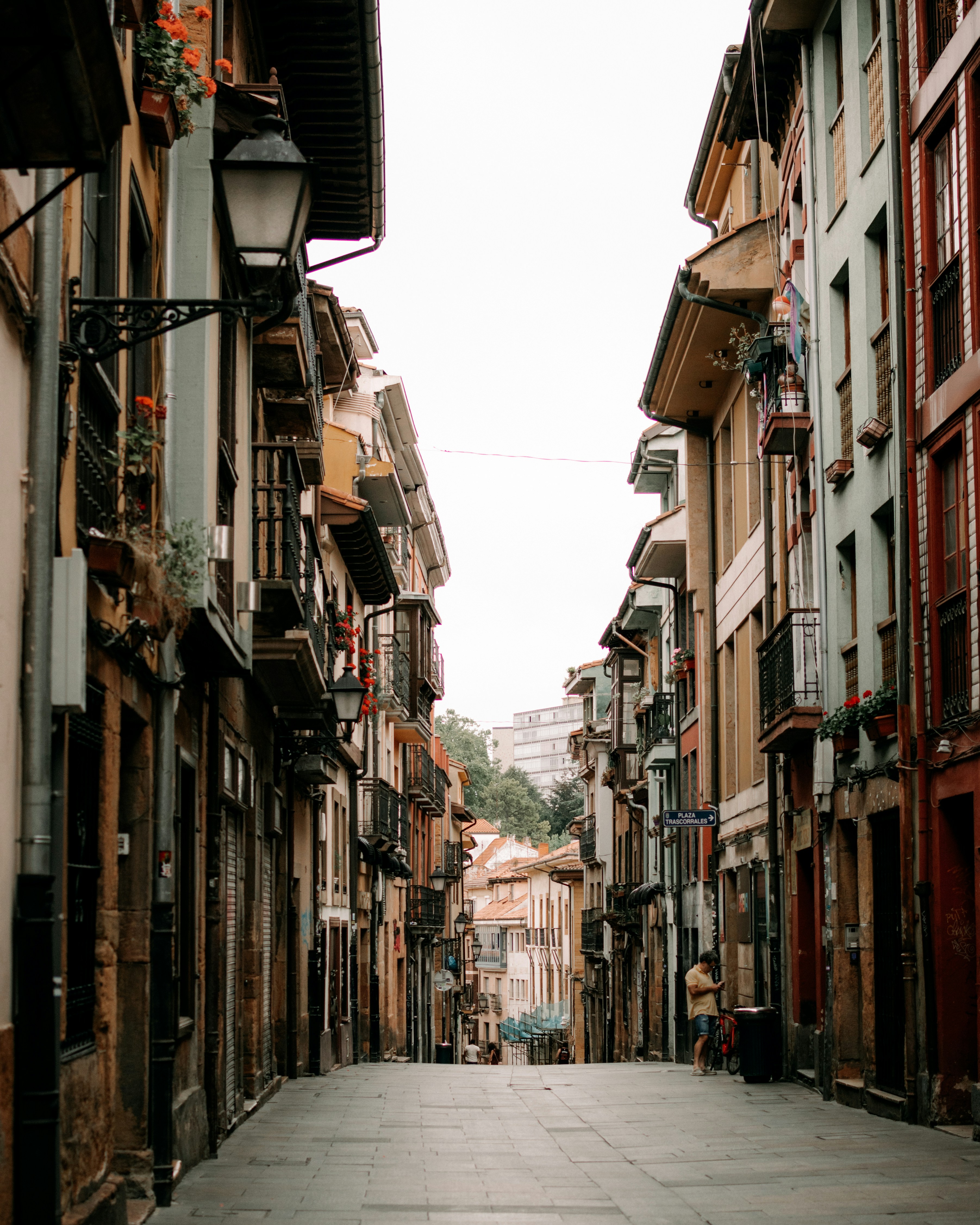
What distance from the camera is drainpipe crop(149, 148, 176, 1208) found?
1037cm

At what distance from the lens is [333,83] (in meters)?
16.6

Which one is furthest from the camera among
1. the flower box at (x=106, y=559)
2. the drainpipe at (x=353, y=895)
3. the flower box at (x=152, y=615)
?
the drainpipe at (x=353, y=895)

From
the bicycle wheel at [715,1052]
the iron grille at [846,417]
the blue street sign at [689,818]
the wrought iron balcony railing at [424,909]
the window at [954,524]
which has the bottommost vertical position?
the bicycle wheel at [715,1052]

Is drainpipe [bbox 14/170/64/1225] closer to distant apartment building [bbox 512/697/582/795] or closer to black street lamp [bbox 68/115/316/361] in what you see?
black street lamp [bbox 68/115/316/361]

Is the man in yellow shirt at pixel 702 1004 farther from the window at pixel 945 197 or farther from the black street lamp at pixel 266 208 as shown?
the black street lamp at pixel 266 208

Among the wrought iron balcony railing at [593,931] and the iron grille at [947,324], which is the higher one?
the iron grille at [947,324]

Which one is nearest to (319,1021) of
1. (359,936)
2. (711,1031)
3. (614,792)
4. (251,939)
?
(711,1031)

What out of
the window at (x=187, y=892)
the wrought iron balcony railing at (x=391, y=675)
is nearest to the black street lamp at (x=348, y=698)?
the window at (x=187, y=892)

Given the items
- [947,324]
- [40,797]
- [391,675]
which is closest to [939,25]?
[947,324]

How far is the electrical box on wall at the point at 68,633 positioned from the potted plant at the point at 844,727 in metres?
10.7

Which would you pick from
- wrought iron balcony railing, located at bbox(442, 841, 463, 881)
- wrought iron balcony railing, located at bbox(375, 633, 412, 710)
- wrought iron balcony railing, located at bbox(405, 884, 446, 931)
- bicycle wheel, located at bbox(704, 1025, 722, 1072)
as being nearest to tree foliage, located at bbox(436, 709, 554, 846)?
wrought iron balcony railing, located at bbox(442, 841, 463, 881)

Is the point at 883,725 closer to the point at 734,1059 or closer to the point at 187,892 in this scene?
the point at 187,892

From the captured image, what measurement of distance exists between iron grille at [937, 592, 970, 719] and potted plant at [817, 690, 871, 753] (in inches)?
70.3

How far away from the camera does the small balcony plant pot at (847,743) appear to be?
17641 millimetres
